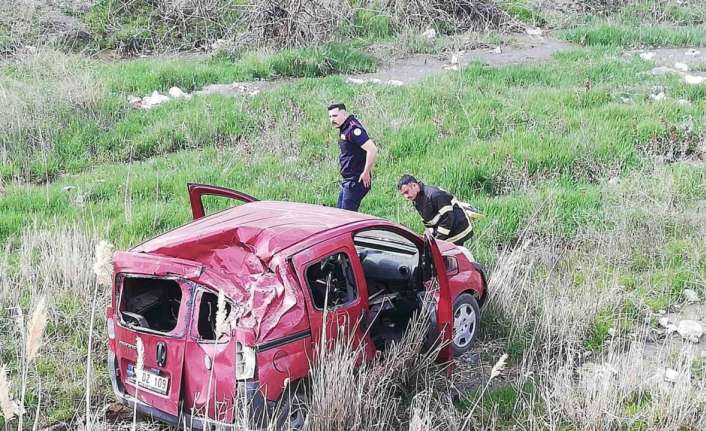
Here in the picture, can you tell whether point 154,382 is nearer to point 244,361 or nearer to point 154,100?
point 244,361

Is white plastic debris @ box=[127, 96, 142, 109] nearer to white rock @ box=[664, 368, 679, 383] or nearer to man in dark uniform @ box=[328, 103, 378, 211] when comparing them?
man in dark uniform @ box=[328, 103, 378, 211]

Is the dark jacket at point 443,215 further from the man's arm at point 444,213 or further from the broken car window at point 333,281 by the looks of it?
the broken car window at point 333,281

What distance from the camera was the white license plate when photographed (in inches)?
185

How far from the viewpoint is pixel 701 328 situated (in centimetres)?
661

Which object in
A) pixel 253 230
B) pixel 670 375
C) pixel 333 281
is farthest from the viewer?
pixel 670 375

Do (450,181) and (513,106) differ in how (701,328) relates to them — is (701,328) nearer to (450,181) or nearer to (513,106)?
(450,181)

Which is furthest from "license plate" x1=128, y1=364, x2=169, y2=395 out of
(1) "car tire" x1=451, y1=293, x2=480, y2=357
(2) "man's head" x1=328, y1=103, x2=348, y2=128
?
(2) "man's head" x1=328, y1=103, x2=348, y2=128

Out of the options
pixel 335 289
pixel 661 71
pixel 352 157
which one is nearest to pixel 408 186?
pixel 352 157

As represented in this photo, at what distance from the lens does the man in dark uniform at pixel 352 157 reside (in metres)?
8.15

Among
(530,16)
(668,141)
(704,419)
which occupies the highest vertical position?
(530,16)

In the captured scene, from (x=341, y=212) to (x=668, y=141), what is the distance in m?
6.98

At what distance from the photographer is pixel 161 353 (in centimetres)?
468

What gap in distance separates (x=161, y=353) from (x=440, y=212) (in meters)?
3.34

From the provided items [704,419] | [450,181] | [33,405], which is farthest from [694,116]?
[33,405]
